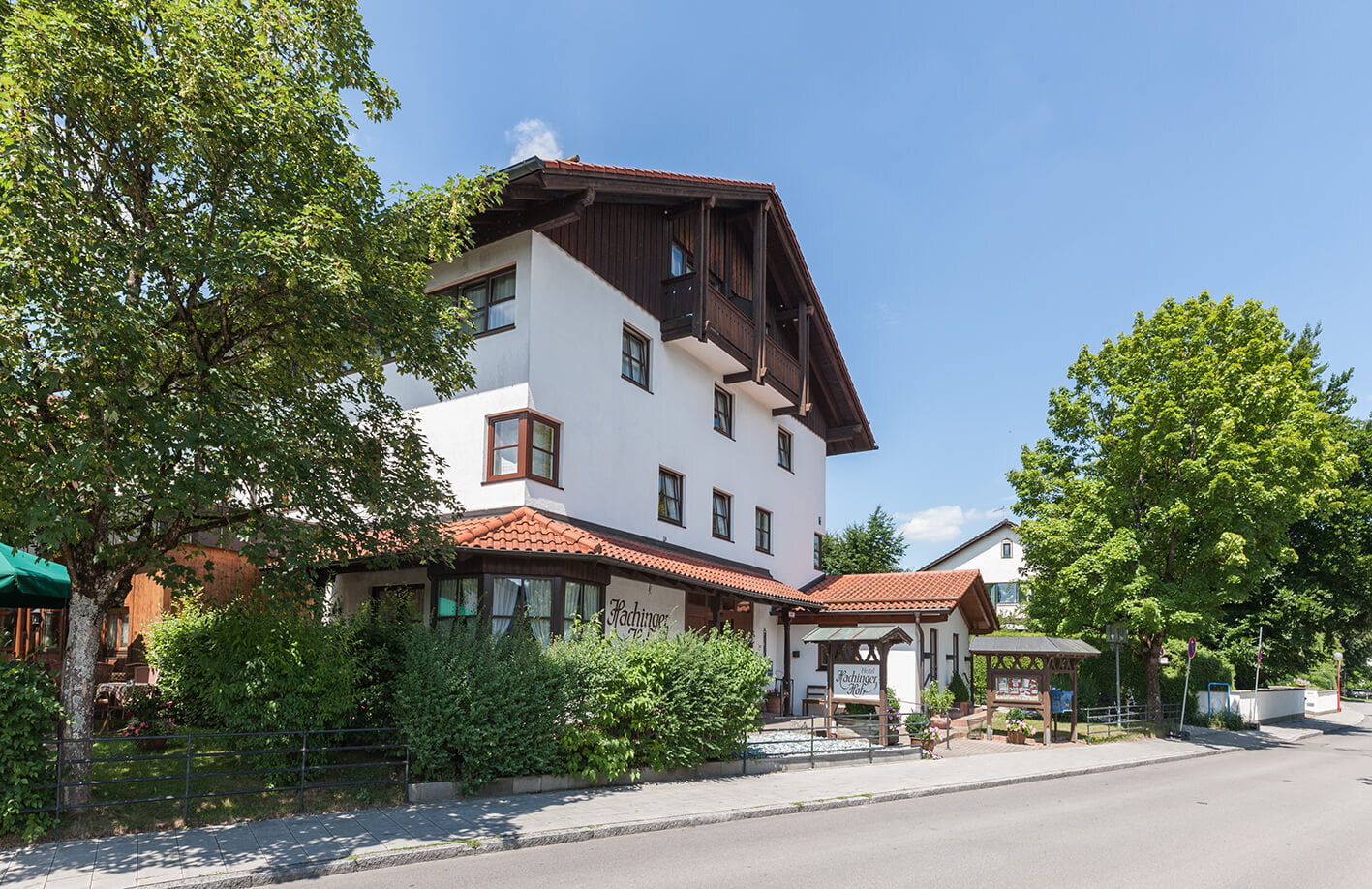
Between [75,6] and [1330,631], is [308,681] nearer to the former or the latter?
[75,6]

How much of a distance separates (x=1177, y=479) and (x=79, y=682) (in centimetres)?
2614

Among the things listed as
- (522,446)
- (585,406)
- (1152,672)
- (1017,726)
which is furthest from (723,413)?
(1152,672)

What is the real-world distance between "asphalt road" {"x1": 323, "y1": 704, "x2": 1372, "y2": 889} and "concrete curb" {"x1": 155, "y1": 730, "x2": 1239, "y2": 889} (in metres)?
0.17

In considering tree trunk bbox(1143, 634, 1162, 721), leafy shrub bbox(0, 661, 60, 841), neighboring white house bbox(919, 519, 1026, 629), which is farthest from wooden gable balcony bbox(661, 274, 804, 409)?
neighboring white house bbox(919, 519, 1026, 629)

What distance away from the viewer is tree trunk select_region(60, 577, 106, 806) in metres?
9.77

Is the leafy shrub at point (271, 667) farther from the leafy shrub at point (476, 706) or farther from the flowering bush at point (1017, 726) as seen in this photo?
the flowering bush at point (1017, 726)

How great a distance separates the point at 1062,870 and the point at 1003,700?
13.7 meters

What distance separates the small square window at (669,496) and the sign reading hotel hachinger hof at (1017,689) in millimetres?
8976

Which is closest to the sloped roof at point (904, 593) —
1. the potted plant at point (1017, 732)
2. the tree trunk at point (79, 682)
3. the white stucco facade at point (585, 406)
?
the potted plant at point (1017, 732)

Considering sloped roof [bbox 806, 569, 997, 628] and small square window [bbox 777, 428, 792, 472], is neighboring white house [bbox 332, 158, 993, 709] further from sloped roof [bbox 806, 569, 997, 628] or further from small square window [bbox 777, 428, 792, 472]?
A: small square window [bbox 777, 428, 792, 472]

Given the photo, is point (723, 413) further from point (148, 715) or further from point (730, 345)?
point (148, 715)

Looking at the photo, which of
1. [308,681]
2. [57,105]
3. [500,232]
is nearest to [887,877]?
[308,681]

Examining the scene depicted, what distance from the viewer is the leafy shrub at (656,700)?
12.7 meters

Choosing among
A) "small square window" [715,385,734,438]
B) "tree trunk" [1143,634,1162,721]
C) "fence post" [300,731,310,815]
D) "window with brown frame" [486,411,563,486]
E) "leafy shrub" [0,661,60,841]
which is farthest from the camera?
"tree trunk" [1143,634,1162,721]
